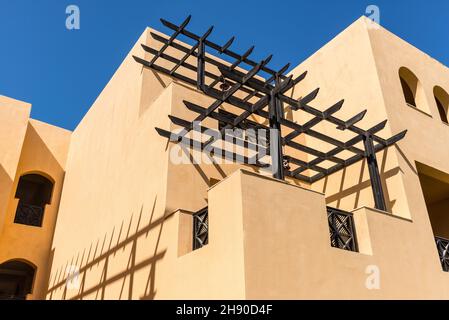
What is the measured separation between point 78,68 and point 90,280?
5078 millimetres

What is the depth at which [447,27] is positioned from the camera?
7.50 meters

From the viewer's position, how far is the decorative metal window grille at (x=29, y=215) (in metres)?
12.5

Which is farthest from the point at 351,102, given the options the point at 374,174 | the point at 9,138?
the point at 9,138

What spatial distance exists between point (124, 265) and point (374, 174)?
527 cm

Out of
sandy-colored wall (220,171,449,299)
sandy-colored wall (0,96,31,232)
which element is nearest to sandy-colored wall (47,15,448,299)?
sandy-colored wall (220,171,449,299)

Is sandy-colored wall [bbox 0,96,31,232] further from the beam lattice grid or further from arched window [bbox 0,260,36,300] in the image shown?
the beam lattice grid

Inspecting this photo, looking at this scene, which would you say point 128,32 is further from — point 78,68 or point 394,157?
point 394,157

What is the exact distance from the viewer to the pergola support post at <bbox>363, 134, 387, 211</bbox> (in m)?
7.52

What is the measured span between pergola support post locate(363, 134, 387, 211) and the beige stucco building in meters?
0.39

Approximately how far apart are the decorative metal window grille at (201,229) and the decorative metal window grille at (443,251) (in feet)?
16.1

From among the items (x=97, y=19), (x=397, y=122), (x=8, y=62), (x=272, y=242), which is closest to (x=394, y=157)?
(x=397, y=122)

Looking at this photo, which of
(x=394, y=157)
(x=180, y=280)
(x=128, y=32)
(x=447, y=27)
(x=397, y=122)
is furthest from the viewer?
(x=128, y=32)

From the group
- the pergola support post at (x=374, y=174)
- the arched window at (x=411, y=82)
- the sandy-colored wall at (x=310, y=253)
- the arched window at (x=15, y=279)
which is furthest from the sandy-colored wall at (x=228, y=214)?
the arched window at (x=15, y=279)

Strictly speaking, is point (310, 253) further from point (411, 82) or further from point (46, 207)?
point (46, 207)
